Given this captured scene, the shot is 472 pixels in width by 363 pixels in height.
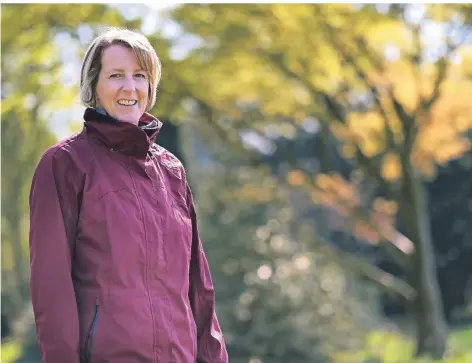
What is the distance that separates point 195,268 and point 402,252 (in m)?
9.15

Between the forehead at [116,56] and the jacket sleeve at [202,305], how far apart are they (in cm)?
38

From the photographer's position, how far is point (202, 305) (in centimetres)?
213

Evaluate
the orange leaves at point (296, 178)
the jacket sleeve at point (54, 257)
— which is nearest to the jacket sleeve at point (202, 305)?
the jacket sleeve at point (54, 257)

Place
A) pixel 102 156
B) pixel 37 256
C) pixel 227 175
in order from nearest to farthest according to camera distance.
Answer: pixel 37 256, pixel 102 156, pixel 227 175

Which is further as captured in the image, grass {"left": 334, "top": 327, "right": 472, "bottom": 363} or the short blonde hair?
grass {"left": 334, "top": 327, "right": 472, "bottom": 363}

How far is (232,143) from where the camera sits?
33.9 feet

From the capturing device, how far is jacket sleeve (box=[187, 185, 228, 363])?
6.92 ft

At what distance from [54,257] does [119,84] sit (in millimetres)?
442

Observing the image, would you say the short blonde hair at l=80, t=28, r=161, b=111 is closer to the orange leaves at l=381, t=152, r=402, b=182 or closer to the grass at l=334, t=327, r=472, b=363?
the grass at l=334, t=327, r=472, b=363

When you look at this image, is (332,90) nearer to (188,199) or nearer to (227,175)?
(227,175)

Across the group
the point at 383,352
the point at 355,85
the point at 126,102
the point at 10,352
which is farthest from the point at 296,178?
the point at 126,102

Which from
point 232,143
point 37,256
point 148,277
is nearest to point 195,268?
point 148,277

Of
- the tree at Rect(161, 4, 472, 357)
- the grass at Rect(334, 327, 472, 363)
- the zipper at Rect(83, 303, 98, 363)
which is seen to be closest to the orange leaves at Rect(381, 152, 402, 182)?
the tree at Rect(161, 4, 472, 357)

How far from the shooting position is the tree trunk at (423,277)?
10.6 metres
